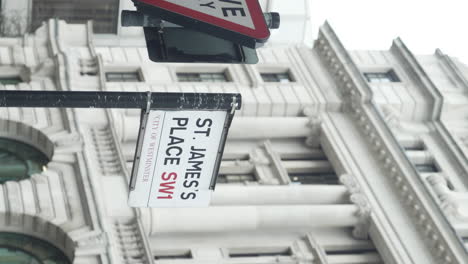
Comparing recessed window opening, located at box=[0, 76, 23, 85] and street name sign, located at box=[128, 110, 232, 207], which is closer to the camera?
street name sign, located at box=[128, 110, 232, 207]

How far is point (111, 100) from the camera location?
2050 cm

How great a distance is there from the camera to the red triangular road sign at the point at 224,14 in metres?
20.6

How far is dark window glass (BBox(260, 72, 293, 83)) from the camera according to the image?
190 ft

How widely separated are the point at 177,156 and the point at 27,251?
2004 centimetres

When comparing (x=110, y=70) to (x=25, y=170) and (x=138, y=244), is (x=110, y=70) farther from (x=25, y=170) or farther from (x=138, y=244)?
(x=138, y=244)

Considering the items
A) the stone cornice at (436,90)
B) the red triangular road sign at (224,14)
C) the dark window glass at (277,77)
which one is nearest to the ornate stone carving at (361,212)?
the stone cornice at (436,90)

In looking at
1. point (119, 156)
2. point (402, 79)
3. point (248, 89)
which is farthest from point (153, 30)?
point (402, 79)

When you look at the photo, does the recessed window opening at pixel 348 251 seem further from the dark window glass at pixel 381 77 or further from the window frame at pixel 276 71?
the dark window glass at pixel 381 77

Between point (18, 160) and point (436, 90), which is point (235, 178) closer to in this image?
point (18, 160)

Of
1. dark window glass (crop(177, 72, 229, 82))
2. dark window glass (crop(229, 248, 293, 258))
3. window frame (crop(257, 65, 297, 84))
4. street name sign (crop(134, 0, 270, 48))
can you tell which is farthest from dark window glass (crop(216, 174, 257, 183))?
street name sign (crop(134, 0, 270, 48))

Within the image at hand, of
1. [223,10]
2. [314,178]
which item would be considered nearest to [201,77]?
[314,178]

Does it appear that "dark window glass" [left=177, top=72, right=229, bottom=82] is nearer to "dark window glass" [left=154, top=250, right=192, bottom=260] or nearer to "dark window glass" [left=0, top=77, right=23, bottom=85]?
"dark window glass" [left=0, top=77, right=23, bottom=85]

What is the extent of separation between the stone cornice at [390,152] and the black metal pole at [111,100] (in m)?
25.1

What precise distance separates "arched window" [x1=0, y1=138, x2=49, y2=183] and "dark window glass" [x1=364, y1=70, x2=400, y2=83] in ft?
54.9
